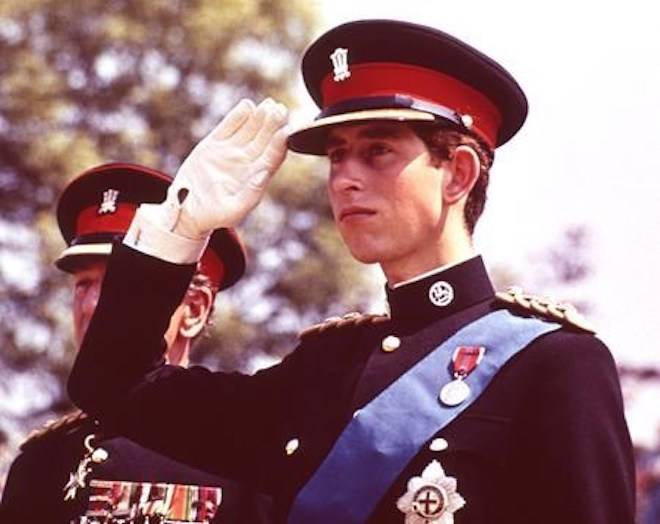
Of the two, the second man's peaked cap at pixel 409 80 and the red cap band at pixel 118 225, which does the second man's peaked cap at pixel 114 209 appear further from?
the second man's peaked cap at pixel 409 80

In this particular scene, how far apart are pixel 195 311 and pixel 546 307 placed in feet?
7.33

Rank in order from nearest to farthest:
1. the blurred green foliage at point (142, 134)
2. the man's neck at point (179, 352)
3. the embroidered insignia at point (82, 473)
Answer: the embroidered insignia at point (82, 473), the man's neck at point (179, 352), the blurred green foliage at point (142, 134)

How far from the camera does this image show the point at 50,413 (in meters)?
17.3

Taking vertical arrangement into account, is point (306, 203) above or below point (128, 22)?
below

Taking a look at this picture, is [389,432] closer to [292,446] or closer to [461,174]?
[292,446]

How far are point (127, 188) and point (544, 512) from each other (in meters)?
2.88

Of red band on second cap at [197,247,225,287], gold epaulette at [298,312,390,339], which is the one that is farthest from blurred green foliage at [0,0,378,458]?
gold epaulette at [298,312,390,339]

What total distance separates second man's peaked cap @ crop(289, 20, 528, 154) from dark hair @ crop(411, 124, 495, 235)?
22mm

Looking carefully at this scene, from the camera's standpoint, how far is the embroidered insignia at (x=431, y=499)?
3.57 m

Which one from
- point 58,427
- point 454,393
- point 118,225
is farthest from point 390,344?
point 118,225

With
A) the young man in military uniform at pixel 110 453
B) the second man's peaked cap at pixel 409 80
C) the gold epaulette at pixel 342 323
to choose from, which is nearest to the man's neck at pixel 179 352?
the young man in military uniform at pixel 110 453

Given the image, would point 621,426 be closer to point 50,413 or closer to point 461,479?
point 461,479

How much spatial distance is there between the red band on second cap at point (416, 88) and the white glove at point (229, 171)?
0.65 feet

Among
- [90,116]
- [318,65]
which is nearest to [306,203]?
[90,116]
